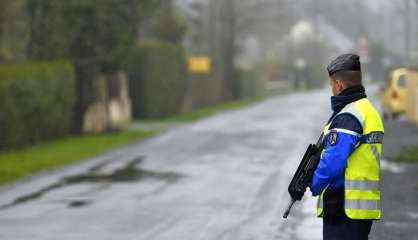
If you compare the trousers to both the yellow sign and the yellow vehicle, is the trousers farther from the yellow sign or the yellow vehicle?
the yellow sign

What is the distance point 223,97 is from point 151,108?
2205 cm

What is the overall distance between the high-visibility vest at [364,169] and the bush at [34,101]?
58.5 feet

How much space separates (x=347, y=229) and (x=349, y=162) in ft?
1.30

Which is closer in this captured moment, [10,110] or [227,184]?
[227,184]

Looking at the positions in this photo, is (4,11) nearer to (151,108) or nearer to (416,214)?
(151,108)

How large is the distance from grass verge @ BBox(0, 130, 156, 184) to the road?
457mm

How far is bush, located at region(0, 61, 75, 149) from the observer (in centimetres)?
2425

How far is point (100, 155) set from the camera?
80.7 feet

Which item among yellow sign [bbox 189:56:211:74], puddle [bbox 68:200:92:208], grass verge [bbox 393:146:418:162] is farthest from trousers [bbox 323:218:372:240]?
yellow sign [bbox 189:56:211:74]

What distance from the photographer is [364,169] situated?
21.8 ft

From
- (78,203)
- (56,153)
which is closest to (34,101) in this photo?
(56,153)

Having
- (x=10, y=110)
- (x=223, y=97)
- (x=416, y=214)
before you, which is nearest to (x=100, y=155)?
(x=10, y=110)

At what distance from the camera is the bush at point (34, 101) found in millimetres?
24250

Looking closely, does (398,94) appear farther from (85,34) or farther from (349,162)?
(349,162)
